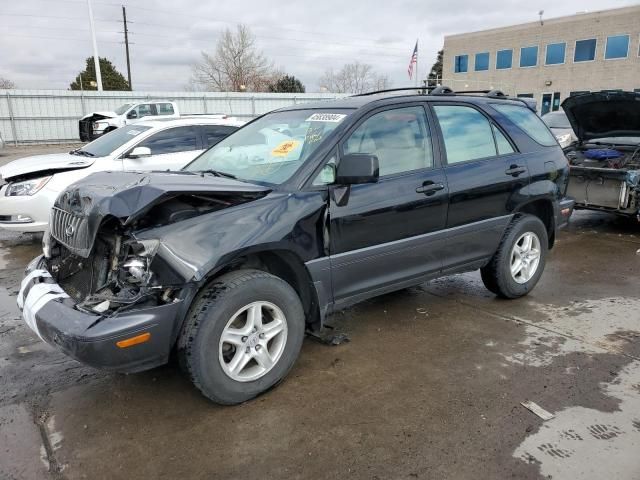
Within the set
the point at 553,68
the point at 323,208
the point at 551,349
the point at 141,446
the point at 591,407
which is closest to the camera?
the point at 141,446

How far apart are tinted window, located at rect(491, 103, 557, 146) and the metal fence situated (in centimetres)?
2427

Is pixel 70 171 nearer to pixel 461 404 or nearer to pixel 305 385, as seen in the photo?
pixel 305 385

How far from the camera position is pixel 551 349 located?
3.75 m

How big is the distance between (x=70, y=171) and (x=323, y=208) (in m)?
4.80

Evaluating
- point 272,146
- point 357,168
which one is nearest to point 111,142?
point 272,146

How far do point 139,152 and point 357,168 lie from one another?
4745 mm

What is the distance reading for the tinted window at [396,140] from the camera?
11.8ft

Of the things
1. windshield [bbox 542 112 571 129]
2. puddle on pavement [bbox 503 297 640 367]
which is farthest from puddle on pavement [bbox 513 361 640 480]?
windshield [bbox 542 112 571 129]

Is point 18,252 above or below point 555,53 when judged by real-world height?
below

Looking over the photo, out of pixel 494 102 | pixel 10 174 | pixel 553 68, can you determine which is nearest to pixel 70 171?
pixel 10 174

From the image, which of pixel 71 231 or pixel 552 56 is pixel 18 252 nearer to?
pixel 71 231

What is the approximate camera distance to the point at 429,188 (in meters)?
3.79

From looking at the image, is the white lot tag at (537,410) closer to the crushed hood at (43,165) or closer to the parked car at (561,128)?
the crushed hood at (43,165)

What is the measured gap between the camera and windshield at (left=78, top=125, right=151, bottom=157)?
7398 millimetres
